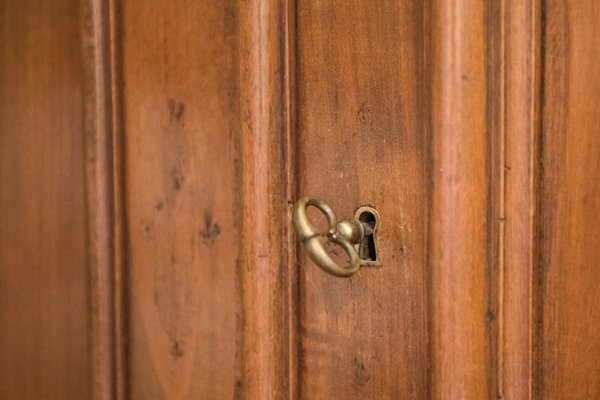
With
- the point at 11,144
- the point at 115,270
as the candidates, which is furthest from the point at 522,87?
the point at 11,144

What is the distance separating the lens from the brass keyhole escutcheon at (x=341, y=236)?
1.37 feet

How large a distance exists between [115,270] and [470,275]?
332 millimetres

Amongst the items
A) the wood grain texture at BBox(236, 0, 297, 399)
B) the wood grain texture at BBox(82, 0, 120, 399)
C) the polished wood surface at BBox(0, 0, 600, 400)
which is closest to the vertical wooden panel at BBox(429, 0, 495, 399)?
the polished wood surface at BBox(0, 0, 600, 400)

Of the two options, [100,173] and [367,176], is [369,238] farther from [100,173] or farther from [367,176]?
[100,173]

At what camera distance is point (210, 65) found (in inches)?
20.7

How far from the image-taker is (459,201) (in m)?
0.40

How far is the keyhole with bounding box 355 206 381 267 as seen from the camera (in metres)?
0.44

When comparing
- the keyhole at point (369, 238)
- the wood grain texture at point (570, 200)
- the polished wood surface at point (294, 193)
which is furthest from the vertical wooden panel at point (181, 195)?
the wood grain texture at point (570, 200)

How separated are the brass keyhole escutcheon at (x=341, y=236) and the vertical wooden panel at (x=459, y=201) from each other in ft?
0.15

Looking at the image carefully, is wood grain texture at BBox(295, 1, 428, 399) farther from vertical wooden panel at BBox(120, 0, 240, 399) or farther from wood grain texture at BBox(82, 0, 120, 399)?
wood grain texture at BBox(82, 0, 120, 399)

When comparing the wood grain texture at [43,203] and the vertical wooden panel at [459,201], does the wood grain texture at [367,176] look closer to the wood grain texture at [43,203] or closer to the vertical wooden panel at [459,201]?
the vertical wooden panel at [459,201]

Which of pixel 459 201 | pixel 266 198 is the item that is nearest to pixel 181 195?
pixel 266 198

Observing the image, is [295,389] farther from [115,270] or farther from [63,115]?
[63,115]

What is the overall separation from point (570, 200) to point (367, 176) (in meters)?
0.13
